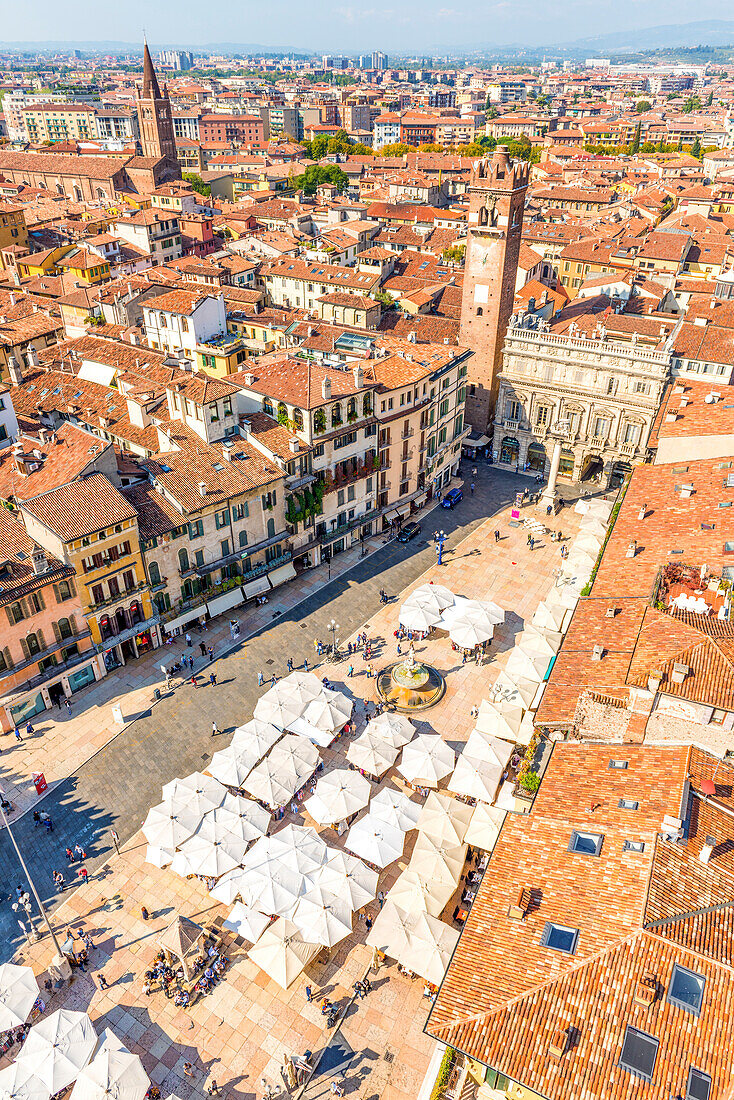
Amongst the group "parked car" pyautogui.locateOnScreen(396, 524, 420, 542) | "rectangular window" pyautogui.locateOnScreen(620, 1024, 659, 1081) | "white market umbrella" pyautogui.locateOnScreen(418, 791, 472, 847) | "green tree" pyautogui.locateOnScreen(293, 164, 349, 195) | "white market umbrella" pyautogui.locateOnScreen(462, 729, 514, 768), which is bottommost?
"parked car" pyautogui.locateOnScreen(396, 524, 420, 542)

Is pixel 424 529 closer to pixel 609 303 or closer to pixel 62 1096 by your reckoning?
pixel 609 303

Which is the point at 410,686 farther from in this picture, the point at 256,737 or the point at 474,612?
the point at 256,737

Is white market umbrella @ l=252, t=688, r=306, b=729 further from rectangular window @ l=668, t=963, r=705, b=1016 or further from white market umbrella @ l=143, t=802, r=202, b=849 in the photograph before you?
rectangular window @ l=668, t=963, r=705, b=1016

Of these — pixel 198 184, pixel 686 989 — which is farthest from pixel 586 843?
pixel 198 184

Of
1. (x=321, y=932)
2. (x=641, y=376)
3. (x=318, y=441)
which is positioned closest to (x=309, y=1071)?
(x=321, y=932)

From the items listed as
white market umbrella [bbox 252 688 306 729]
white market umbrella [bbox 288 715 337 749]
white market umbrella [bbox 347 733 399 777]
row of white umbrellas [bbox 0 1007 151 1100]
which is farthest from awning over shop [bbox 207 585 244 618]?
row of white umbrellas [bbox 0 1007 151 1100]

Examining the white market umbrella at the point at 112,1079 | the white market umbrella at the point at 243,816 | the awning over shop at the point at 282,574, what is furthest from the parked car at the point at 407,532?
the white market umbrella at the point at 112,1079
